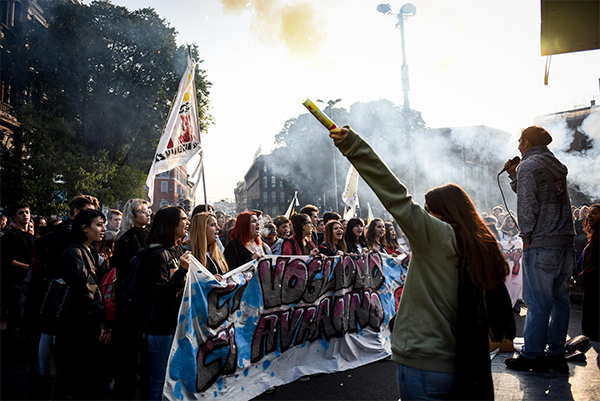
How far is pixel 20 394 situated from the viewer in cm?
445

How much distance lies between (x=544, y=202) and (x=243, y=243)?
323 cm

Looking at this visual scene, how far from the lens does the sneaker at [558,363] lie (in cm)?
370

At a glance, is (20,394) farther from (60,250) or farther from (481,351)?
(481,351)

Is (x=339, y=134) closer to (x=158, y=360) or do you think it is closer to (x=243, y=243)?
(x=158, y=360)

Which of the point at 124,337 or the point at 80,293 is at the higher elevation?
the point at 80,293

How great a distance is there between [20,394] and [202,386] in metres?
2.13

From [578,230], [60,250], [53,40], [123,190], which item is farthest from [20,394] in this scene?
A: [53,40]

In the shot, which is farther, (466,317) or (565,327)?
(565,327)

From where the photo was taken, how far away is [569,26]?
3479 millimetres

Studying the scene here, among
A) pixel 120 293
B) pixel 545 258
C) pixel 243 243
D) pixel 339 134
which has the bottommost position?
pixel 120 293

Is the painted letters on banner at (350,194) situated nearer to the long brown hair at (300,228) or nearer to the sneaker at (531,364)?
the long brown hair at (300,228)

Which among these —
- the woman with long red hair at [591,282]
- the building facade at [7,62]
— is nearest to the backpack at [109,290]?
the woman with long red hair at [591,282]

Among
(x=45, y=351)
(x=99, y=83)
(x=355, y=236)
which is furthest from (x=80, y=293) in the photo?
(x=99, y=83)

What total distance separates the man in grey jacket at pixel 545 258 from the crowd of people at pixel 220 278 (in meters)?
0.02
